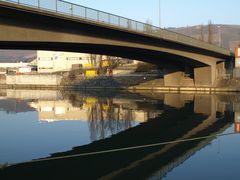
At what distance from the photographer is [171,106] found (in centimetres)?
4866

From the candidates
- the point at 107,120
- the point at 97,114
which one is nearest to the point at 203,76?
the point at 97,114

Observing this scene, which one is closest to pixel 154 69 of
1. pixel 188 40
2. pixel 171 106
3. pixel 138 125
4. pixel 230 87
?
pixel 230 87

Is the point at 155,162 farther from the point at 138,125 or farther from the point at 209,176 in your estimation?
the point at 138,125

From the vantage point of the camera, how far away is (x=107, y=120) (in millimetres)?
37625

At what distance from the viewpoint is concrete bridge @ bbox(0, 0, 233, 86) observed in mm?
25109

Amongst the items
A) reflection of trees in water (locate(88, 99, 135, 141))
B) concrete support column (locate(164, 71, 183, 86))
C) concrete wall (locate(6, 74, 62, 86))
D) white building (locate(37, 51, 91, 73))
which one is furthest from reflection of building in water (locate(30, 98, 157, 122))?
white building (locate(37, 51, 91, 73))

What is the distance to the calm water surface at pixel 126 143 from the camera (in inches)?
723

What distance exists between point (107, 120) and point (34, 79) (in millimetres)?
70751

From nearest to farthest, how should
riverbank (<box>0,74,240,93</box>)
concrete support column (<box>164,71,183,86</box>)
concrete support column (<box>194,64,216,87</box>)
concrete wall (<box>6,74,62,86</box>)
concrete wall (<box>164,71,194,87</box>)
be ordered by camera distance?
concrete support column (<box>194,64,216,87</box>) < riverbank (<box>0,74,240,93</box>) < concrete wall (<box>164,71,194,87</box>) < concrete support column (<box>164,71,183,86</box>) < concrete wall (<box>6,74,62,86</box>)

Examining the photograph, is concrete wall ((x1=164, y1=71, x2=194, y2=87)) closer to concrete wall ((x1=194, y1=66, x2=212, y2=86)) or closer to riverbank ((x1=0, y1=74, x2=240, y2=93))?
riverbank ((x1=0, y1=74, x2=240, y2=93))

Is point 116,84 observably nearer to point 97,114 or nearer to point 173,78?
point 173,78

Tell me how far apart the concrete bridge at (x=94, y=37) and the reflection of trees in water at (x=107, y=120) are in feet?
21.7

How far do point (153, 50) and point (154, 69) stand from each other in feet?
150

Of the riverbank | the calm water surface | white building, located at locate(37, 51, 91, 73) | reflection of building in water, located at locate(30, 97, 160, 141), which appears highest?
white building, located at locate(37, 51, 91, 73)
